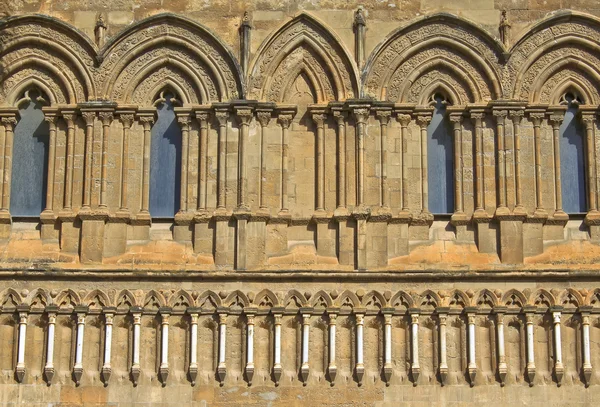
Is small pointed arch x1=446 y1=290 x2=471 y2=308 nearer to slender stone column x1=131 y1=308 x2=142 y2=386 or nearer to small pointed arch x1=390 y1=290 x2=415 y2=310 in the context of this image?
small pointed arch x1=390 y1=290 x2=415 y2=310

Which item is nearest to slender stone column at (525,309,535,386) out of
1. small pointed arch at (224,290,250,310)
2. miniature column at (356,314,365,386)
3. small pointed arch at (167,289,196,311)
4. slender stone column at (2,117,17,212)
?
miniature column at (356,314,365,386)

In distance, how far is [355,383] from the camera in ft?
64.3

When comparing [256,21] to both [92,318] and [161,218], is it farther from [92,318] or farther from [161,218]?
[92,318]

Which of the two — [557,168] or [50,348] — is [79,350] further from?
[557,168]

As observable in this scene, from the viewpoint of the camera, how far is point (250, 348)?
1962 cm

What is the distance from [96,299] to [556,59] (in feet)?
24.4

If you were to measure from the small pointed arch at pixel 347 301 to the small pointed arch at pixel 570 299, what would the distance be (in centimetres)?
279

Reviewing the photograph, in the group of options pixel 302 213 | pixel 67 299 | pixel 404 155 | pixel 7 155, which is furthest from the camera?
pixel 7 155

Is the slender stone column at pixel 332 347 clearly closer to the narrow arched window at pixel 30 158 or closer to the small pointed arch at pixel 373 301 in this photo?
the small pointed arch at pixel 373 301

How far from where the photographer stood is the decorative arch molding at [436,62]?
20.9 m

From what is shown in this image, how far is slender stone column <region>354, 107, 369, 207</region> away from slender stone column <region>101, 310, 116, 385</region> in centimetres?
380

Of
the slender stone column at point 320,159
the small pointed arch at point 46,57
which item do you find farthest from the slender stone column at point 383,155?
the small pointed arch at point 46,57

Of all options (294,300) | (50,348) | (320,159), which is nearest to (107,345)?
(50,348)

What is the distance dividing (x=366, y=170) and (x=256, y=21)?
2759 millimetres
